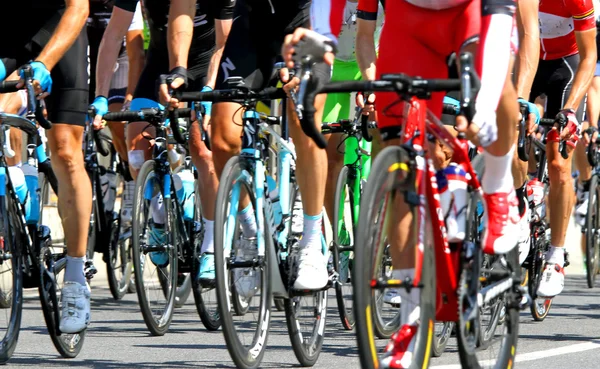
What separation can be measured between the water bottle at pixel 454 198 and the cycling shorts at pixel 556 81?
454 cm

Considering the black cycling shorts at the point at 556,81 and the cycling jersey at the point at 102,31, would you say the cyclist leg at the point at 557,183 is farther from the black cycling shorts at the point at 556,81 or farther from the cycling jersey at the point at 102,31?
the cycling jersey at the point at 102,31

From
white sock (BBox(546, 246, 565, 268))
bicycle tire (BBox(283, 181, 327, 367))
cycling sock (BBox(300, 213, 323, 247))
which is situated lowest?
white sock (BBox(546, 246, 565, 268))

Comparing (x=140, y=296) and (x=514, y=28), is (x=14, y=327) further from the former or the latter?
(x=514, y=28)

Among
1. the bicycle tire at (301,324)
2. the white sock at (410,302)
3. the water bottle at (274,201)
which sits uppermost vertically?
the white sock at (410,302)

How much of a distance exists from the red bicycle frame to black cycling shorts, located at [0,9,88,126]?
2.27 metres

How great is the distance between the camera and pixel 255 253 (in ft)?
19.2

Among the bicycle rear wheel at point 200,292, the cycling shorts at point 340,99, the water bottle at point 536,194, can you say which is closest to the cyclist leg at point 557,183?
the water bottle at point 536,194

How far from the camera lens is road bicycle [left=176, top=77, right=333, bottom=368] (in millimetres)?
5598

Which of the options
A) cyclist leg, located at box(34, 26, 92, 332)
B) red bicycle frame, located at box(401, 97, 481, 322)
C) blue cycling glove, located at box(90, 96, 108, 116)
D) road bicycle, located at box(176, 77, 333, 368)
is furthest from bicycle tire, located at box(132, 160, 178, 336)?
red bicycle frame, located at box(401, 97, 481, 322)

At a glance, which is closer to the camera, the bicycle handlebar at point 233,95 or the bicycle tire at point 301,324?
the bicycle handlebar at point 233,95

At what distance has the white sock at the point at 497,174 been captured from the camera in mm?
5055

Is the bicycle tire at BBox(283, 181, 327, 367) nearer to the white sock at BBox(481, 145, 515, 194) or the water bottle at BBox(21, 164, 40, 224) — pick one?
the water bottle at BBox(21, 164, 40, 224)

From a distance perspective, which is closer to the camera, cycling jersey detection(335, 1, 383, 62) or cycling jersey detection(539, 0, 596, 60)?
cycling jersey detection(335, 1, 383, 62)

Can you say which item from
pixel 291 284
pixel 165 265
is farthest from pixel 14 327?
pixel 165 265
